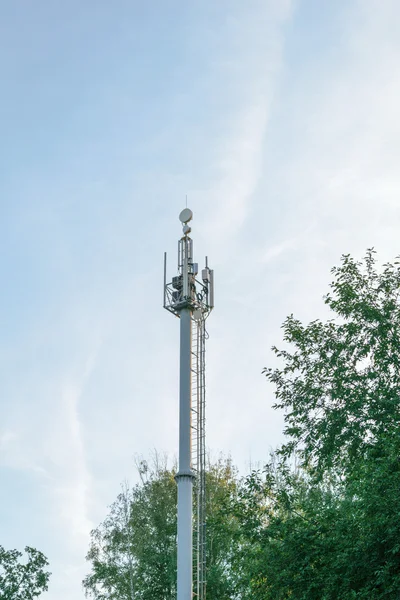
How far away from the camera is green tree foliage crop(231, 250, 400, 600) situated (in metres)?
16.9

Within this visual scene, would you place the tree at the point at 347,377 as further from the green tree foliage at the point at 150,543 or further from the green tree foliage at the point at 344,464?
the green tree foliage at the point at 150,543

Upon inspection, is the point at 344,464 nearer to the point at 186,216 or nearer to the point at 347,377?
the point at 347,377

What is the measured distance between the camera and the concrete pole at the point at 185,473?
85.7 feet

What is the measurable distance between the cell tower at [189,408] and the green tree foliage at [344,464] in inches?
191

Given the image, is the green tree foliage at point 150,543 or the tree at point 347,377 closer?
the tree at point 347,377

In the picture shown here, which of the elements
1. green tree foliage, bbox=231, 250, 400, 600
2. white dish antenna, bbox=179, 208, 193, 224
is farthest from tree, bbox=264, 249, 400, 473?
white dish antenna, bbox=179, 208, 193, 224

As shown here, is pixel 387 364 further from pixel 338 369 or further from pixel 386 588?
pixel 386 588

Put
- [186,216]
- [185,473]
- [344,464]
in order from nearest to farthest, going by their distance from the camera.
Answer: [344,464], [185,473], [186,216]

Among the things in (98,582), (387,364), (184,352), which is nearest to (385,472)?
(387,364)

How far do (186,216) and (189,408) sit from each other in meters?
8.73

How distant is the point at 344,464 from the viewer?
19469 millimetres

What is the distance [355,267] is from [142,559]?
24.2m

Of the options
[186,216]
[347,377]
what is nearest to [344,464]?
[347,377]

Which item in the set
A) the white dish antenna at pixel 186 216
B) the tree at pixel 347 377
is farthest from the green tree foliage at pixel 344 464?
A: the white dish antenna at pixel 186 216
